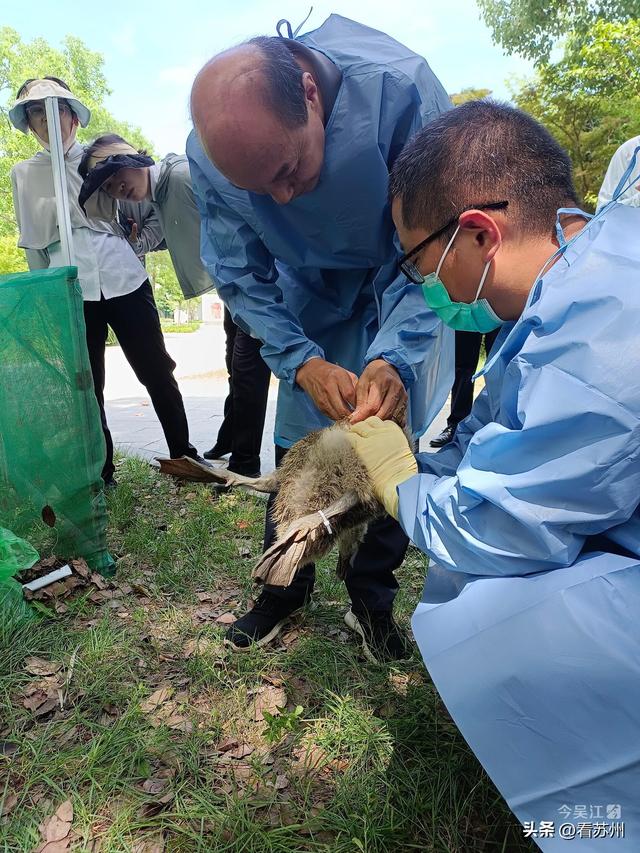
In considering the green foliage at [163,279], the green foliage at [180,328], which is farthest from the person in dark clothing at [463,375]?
the green foliage at [163,279]

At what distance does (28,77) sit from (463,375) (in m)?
19.9

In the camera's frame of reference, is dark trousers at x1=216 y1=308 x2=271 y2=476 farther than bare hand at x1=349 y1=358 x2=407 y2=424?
Yes

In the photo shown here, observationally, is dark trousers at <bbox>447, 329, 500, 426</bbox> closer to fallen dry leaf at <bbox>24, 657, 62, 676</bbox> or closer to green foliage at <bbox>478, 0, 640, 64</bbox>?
fallen dry leaf at <bbox>24, 657, 62, 676</bbox>

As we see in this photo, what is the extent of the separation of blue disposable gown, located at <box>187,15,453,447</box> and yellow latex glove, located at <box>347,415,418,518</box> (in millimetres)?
272

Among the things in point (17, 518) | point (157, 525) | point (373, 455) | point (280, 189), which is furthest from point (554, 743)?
point (157, 525)

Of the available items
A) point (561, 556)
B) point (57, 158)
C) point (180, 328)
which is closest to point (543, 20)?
point (57, 158)

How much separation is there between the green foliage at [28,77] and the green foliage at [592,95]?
1050cm

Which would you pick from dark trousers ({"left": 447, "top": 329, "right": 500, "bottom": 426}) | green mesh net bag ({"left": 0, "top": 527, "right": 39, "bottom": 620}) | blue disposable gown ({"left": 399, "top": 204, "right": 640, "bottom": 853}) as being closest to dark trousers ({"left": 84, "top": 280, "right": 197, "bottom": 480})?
green mesh net bag ({"left": 0, "top": 527, "right": 39, "bottom": 620})

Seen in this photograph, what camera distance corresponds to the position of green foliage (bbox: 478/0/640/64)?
37.9 ft

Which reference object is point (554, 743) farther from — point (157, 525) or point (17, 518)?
point (157, 525)

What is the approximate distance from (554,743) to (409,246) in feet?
3.48

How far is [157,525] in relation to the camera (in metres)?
3.13

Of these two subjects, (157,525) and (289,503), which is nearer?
(289,503)

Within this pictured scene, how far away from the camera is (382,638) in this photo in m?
2.03
